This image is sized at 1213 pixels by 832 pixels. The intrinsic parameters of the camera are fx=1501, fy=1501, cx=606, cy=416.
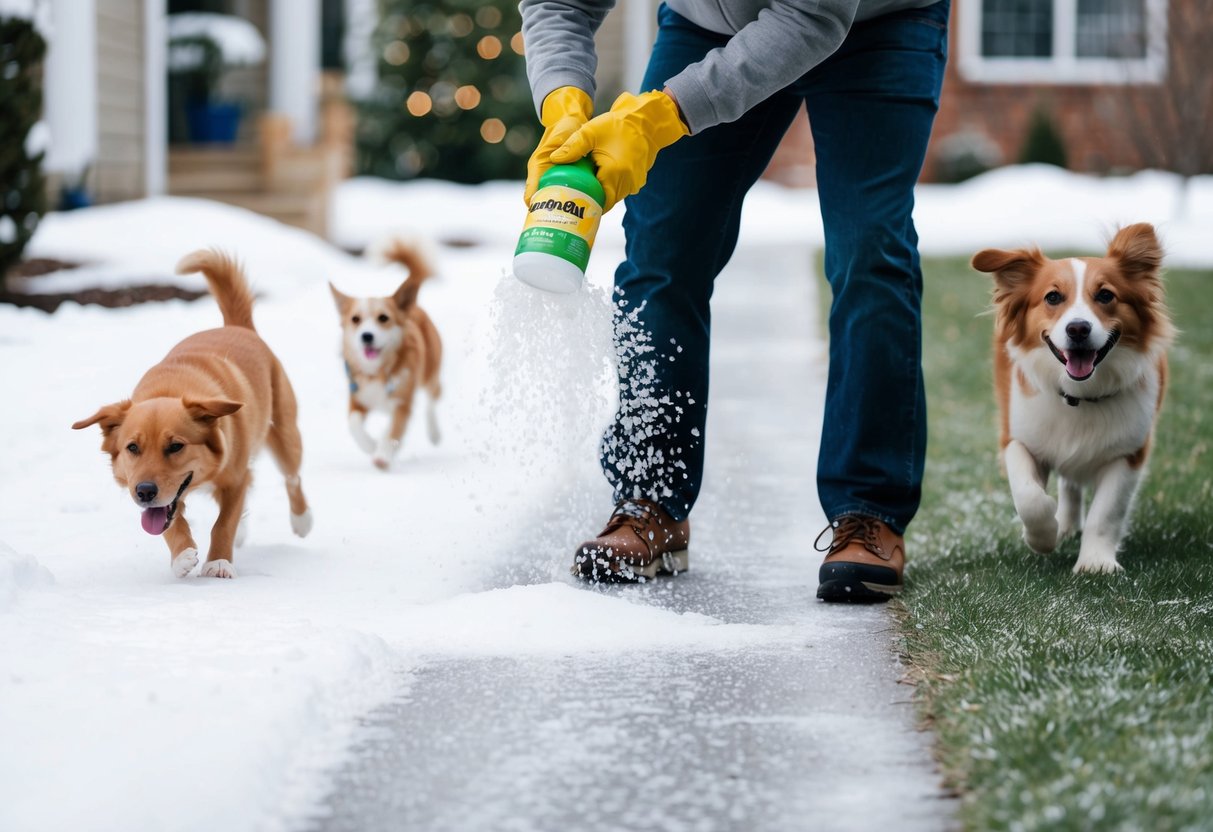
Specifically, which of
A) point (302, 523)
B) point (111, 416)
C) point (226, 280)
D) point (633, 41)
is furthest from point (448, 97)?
point (111, 416)

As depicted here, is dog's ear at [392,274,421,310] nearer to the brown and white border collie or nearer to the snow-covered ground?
the snow-covered ground

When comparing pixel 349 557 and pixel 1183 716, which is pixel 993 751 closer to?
pixel 1183 716

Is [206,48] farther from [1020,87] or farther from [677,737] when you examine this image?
[677,737]

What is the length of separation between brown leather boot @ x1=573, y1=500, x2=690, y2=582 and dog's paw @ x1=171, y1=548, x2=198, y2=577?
922mm

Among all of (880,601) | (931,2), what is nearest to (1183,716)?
(880,601)

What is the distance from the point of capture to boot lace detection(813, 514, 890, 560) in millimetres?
3555

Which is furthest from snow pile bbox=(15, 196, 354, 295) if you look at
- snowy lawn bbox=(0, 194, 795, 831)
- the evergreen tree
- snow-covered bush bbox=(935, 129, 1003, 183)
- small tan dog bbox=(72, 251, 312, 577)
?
snow-covered bush bbox=(935, 129, 1003, 183)

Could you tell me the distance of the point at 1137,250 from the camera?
3.71 m

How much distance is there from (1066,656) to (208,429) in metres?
2.07

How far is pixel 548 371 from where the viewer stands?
3.62m

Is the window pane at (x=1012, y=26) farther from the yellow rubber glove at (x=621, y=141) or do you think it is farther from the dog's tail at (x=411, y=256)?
the yellow rubber glove at (x=621, y=141)

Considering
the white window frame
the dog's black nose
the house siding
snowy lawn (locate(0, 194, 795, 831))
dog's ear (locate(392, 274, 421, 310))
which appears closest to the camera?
snowy lawn (locate(0, 194, 795, 831))

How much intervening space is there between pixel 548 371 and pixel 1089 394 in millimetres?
1364

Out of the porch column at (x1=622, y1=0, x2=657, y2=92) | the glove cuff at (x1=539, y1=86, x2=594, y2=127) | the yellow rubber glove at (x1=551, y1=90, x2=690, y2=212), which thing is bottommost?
the yellow rubber glove at (x1=551, y1=90, x2=690, y2=212)
